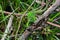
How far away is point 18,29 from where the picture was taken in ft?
3.49

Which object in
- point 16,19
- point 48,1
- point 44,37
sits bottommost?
point 44,37

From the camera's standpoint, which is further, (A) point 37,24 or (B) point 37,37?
(B) point 37,37

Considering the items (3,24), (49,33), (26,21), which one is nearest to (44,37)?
(49,33)

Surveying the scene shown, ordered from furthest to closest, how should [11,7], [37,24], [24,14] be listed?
1. [11,7]
2. [24,14]
3. [37,24]

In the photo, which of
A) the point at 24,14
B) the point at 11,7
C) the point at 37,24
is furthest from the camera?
the point at 11,7

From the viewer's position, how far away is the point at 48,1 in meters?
1.12

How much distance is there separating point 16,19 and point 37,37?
182 mm

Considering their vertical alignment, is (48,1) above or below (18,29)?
above

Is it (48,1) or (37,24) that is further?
(48,1)

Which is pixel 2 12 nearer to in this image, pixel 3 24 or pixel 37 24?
pixel 3 24

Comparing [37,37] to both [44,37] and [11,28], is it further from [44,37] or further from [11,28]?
[11,28]

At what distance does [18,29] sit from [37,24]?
0.57ft

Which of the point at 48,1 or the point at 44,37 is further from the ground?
the point at 48,1

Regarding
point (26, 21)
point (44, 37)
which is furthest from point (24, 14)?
point (44, 37)
